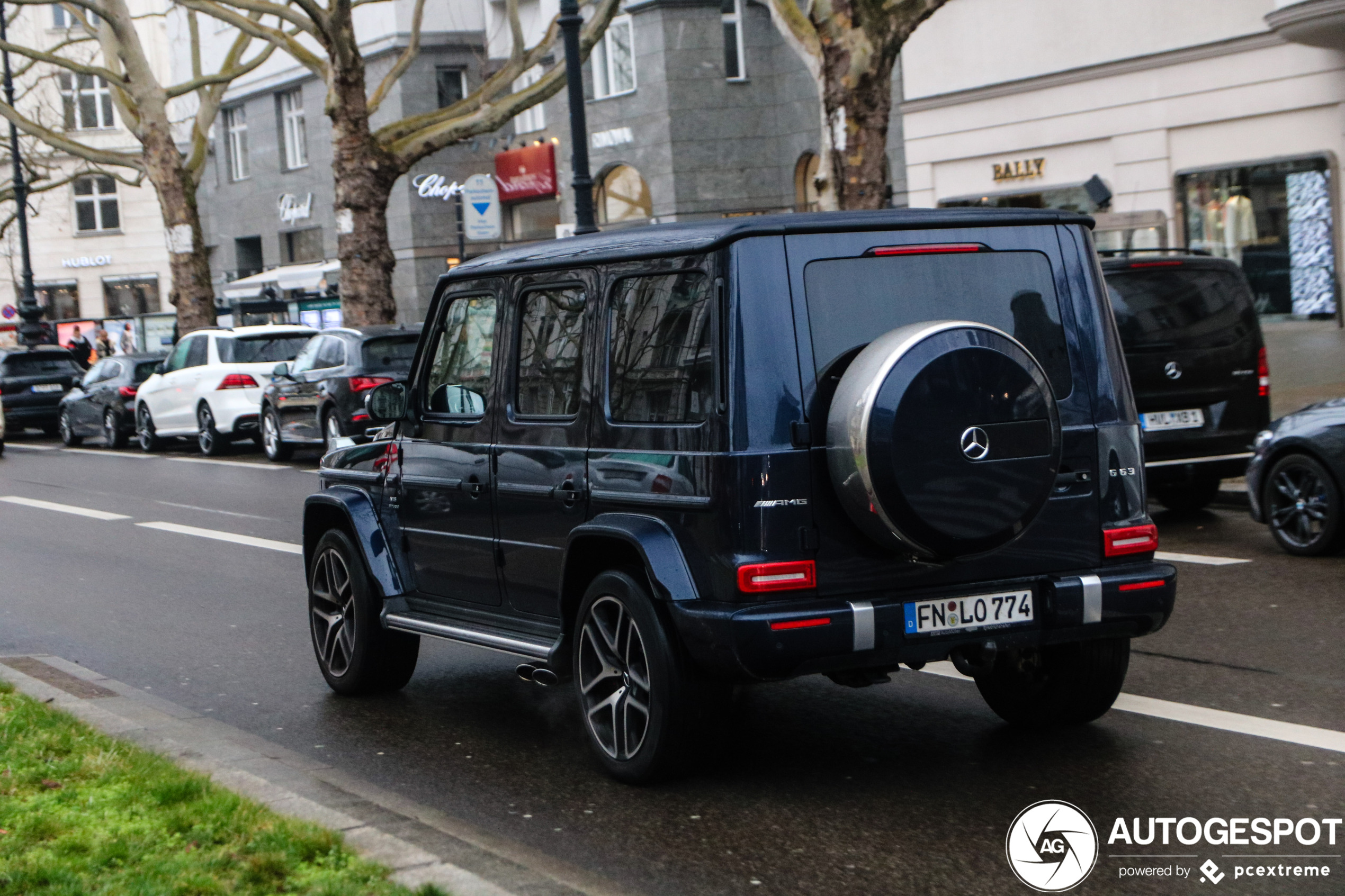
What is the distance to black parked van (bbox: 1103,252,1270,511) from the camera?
10.9m

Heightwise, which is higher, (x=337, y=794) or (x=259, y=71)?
(x=259, y=71)

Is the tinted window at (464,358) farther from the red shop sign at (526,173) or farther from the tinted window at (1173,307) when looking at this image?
the red shop sign at (526,173)

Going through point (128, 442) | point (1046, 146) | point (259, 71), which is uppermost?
point (259, 71)

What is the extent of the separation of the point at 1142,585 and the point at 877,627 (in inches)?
39.8

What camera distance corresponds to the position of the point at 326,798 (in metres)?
5.45

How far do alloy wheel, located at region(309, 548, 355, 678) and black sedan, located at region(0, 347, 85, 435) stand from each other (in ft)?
80.8

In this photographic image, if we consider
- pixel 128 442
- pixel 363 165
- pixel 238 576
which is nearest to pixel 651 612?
pixel 238 576

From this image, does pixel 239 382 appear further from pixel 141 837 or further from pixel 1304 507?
A: pixel 141 837

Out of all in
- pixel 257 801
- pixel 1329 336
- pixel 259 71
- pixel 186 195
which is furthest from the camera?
pixel 259 71

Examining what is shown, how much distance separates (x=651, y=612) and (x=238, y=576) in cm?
673

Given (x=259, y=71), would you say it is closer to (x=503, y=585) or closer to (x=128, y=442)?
(x=128, y=442)

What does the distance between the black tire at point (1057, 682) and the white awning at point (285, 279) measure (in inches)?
1599

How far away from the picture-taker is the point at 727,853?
490 centimetres

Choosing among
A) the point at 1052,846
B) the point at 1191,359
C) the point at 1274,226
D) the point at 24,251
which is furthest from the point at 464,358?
the point at 24,251
